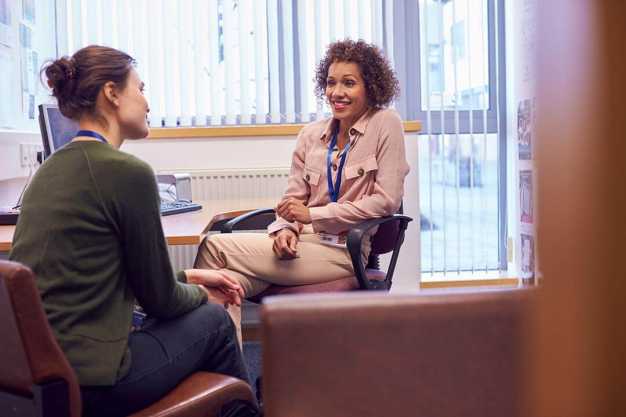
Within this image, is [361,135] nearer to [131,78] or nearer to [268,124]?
[131,78]

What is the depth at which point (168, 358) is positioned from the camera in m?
1.23

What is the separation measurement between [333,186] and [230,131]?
1180mm

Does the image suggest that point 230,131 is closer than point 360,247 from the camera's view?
No

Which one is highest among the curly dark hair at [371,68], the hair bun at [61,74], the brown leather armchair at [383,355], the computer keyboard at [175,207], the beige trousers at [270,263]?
the curly dark hair at [371,68]

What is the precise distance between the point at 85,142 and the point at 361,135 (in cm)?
115

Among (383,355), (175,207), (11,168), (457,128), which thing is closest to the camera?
(383,355)

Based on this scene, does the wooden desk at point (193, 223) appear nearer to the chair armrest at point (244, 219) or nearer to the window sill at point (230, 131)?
the chair armrest at point (244, 219)

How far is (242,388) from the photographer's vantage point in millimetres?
1259

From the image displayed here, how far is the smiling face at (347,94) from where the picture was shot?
233 cm

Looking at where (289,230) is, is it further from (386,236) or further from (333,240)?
(386,236)

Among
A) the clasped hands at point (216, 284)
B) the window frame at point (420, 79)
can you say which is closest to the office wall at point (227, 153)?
the window frame at point (420, 79)

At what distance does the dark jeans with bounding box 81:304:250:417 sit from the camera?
112 centimetres

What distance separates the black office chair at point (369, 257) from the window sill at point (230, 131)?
0.99m

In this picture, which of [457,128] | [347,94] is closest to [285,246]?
[347,94]
